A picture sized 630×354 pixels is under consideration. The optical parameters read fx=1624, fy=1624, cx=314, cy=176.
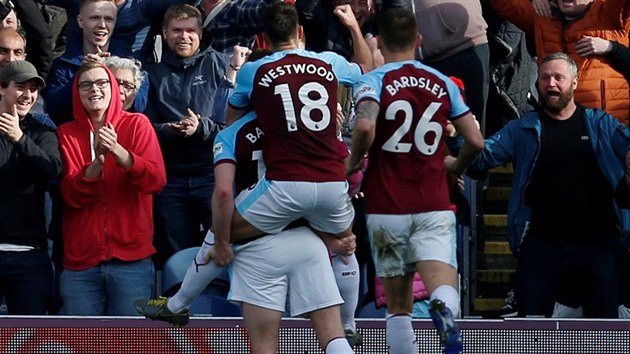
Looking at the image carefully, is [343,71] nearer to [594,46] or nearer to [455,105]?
[455,105]

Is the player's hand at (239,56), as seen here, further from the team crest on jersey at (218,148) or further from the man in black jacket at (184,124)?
the team crest on jersey at (218,148)

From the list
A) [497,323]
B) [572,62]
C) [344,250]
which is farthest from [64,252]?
[572,62]

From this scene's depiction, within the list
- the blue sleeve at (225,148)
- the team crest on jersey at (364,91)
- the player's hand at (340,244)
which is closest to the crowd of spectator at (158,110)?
the player's hand at (340,244)

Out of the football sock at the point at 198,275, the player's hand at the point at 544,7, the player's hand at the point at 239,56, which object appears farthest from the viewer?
the player's hand at the point at 544,7

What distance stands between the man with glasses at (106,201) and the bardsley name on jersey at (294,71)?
2.16 m

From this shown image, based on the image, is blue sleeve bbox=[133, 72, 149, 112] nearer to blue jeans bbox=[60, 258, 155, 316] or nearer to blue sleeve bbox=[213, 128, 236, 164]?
blue jeans bbox=[60, 258, 155, 316]

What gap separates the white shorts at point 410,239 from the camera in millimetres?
9172

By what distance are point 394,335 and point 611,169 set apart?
289 cm

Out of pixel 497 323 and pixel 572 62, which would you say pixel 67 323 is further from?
pixel 572 62

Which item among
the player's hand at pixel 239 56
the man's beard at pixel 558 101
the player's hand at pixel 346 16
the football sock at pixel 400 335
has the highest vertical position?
the player's hand at pixel 346 16

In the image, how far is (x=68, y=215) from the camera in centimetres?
1121

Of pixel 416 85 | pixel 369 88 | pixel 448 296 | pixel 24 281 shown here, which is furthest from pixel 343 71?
pixel 24 281

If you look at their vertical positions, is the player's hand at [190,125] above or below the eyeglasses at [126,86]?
below

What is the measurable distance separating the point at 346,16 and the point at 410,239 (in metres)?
3.02
